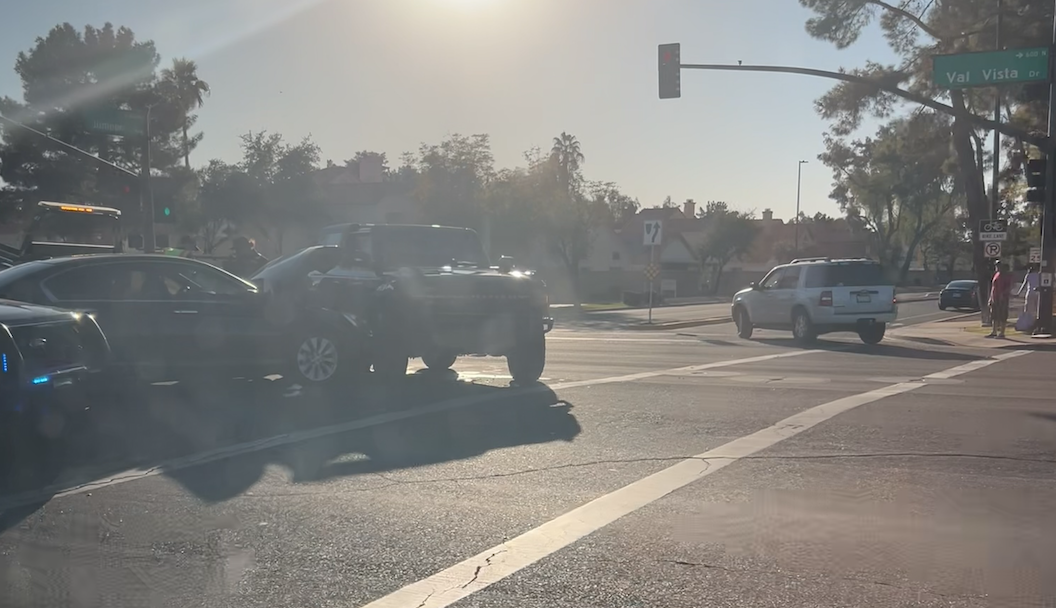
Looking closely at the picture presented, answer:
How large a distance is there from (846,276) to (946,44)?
11191 mm

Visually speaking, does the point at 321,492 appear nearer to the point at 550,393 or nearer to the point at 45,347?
the point at 45,347

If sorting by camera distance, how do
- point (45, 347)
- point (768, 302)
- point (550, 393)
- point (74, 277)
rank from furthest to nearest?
point (768, 302) → point (550, 393) → point (74, 277) → point (45, 347)

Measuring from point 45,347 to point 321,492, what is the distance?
2.64 m

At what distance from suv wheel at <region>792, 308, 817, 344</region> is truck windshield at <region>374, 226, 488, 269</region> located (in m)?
9.62

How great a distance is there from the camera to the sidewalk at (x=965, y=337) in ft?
70.0

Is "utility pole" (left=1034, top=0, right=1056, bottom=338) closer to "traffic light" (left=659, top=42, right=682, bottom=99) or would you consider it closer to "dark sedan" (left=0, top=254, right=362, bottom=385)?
"traffic light" (left=659, top=42, right=682, bottom=99)

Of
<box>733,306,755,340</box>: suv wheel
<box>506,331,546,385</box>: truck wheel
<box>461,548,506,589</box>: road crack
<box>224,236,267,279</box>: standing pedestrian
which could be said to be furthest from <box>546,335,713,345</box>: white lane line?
<box>461,548,506,589</box>: road crack

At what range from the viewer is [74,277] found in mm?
10500

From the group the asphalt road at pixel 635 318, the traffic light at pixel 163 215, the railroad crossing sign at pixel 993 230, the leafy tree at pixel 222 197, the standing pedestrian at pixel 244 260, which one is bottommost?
the asphalt road at pixel 635 318

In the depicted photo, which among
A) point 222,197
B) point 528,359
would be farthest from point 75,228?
point 222,197

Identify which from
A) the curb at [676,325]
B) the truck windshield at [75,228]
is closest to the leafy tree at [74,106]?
the truck windshield at [75,228]

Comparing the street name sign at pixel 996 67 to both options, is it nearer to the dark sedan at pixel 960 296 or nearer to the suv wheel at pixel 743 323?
the suv wheel at pixel 743 323

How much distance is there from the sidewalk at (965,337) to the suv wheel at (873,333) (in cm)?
127

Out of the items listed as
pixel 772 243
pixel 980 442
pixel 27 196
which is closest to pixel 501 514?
pixel 980 442
